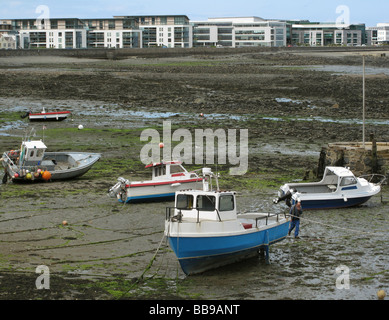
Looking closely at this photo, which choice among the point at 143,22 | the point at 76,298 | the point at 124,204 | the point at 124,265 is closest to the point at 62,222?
the point at 124,204

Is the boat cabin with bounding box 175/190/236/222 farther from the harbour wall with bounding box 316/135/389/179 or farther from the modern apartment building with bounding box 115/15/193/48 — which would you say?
the modern apartment building with bounding box 115/15/193/48

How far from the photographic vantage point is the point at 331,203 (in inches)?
966

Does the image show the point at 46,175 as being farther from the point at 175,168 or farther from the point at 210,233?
the point at 210,233

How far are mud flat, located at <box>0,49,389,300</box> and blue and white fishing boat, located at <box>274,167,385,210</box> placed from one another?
48 cm

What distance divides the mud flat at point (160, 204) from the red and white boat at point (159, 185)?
39 cm

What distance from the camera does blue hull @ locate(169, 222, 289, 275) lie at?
53.9 feet

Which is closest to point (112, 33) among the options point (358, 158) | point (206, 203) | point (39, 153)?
point (39, 153)

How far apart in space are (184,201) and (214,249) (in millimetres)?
1566

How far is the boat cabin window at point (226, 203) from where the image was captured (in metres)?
17.3

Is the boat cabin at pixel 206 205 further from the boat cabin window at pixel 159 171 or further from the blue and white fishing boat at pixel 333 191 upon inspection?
the boat cabin window at pixel 159 171

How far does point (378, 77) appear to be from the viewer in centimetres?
6944

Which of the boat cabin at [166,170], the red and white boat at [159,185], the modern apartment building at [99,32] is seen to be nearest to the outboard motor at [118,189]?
the red and white boat at [159,185]

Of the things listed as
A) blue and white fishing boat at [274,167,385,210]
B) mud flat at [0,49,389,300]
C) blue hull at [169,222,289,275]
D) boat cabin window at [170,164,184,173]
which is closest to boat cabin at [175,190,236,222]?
blue hull at [169,222,289,275]
